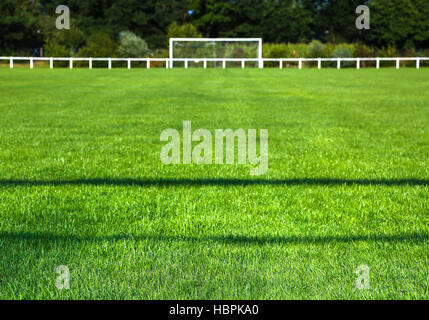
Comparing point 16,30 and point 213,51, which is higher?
point 16,30

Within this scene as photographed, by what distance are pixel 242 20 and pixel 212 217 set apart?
8479cm

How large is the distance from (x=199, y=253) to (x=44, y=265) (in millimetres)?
1136

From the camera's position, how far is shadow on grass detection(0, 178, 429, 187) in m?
6.15

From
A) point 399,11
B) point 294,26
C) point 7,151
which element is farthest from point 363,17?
point 7,151

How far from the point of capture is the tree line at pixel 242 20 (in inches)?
2854

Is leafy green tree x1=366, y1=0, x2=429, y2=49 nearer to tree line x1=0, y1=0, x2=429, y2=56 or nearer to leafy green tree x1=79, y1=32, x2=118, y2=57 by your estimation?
tree line x1=0, y1=0, x2=429, y2=56

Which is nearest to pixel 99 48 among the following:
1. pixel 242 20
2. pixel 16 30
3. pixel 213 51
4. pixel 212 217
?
pixel 213 51

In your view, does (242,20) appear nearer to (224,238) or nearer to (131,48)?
(131,48)

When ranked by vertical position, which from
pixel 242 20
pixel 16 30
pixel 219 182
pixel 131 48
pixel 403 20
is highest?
pixel 242 20

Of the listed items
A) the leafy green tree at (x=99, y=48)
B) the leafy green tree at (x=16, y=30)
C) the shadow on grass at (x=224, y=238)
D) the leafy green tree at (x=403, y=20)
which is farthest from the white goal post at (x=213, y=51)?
the shadow on grass at (x=224, y=238)

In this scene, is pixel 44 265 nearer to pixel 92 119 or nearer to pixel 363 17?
pixel 92 119

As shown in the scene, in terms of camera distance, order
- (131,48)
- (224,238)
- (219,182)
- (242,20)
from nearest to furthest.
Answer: (224,238), (219,182), (131,48), (242,20)

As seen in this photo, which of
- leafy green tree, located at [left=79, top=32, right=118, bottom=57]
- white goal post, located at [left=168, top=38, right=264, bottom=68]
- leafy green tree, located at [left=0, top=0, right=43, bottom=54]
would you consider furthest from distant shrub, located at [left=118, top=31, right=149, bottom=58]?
leafy green tree, located at [left=0, top=0, right=43, bottom=54]

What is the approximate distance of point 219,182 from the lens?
6293 mm
